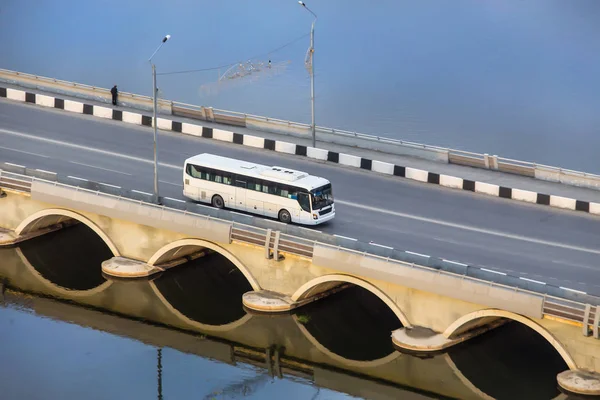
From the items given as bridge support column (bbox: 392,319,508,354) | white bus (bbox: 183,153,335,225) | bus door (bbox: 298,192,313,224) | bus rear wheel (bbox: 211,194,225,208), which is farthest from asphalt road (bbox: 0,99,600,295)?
bridge support column (bbox: 392,319,508,354)

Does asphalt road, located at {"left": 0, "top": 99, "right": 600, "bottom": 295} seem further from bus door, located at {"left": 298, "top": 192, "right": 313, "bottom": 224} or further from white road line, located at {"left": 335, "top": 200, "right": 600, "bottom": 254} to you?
bus door, located at {"left": 298, "top": 192, "right": 313, "bottom": 224}

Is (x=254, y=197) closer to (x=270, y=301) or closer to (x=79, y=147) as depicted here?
(x=270, y=301)

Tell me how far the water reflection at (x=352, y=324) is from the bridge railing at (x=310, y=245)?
131 inches

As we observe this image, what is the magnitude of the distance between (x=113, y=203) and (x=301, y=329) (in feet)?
29.6

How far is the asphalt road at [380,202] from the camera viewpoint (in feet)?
120

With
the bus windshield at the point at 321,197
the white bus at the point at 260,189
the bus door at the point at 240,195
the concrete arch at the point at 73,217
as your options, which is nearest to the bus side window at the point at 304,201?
the white bus at the point at 260,189

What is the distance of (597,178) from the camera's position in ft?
136

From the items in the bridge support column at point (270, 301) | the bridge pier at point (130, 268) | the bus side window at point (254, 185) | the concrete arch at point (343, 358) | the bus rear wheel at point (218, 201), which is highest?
the bus side window at point (254, 185)

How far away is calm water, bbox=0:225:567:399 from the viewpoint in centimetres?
3525

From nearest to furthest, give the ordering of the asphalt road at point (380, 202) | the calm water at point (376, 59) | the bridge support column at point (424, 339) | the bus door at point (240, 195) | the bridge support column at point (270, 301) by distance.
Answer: the bridge support column at point (424, 339) < the asphalt road at point (380, 202) < the bridge support column at point (270, 301) < the bus door at point (240, 195) < the calm water at point (376, 59)

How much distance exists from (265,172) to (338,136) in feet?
26.8

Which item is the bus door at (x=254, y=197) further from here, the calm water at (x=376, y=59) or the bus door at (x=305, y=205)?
the calm water at (x=376, y=59)

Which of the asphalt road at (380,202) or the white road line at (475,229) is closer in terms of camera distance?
the asphalt road at (380,202)

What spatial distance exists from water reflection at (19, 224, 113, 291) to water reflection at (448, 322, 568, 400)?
16.0m
